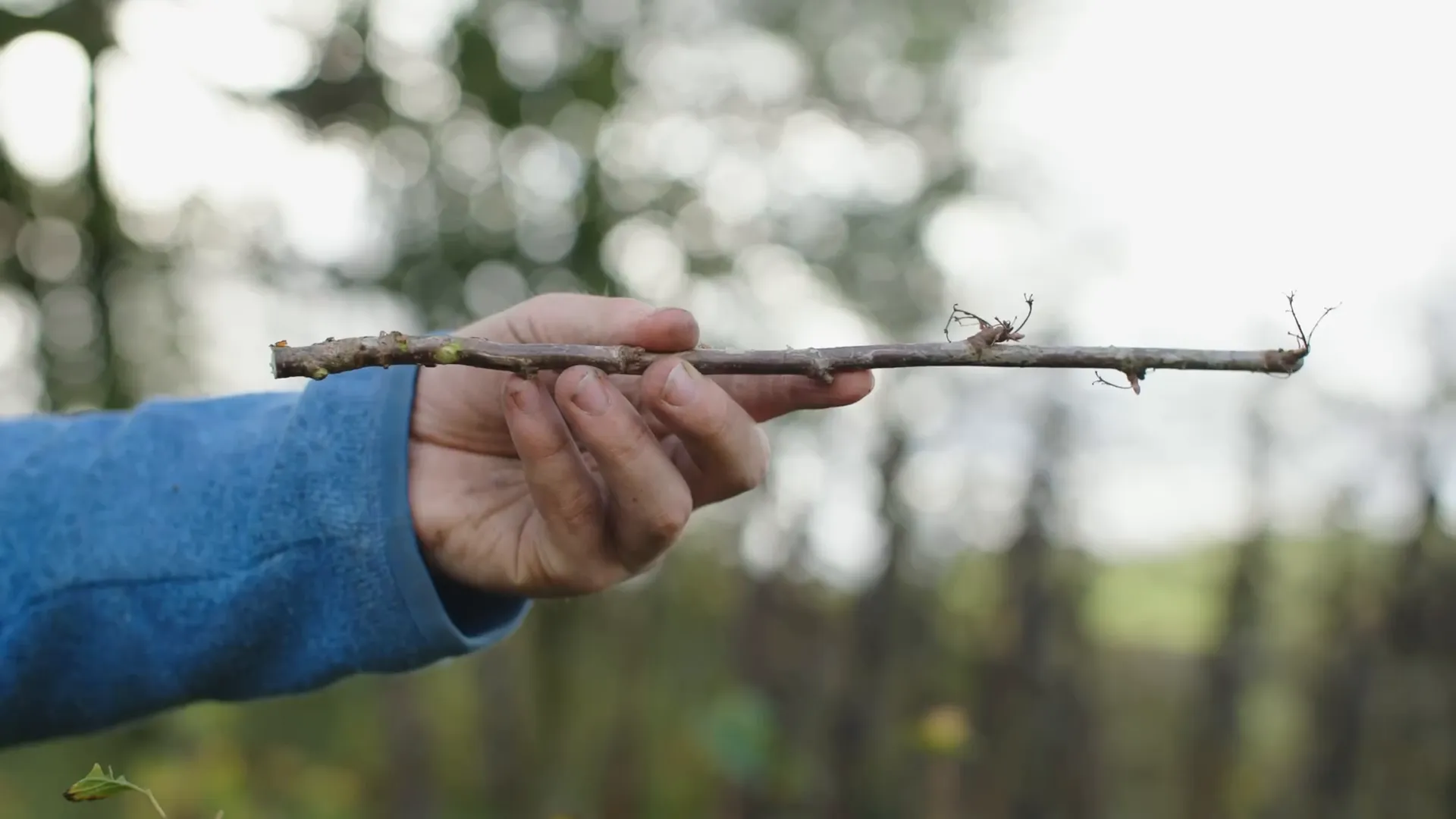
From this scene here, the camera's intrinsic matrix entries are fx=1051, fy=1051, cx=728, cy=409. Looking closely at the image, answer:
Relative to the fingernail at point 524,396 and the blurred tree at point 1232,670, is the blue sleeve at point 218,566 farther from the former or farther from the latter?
the blurred tree at point 1232,670

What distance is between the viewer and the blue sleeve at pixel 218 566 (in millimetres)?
1358

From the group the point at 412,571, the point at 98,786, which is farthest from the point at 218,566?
the point at 98,786

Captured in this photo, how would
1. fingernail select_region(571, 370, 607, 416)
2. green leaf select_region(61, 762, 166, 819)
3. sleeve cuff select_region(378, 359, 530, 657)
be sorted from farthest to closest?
1. sleeve cuff select_region(378, 359, 530, 657)
2. fingernail select_region(571, 370, 607, 416)
3. green leaf select_region(61, 762, 166, 819)

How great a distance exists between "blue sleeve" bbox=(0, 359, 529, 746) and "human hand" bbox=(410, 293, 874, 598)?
66 millimetres

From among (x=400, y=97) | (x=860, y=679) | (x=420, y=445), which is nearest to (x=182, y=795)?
(x=860, y=679)

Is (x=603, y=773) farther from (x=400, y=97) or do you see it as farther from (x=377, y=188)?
(x=400, y=97)

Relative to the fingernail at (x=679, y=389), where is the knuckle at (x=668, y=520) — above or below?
below

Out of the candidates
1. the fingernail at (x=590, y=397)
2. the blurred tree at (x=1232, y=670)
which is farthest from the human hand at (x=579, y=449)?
the blurred tree at (x=1232, y=670)

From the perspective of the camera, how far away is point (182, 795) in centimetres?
368

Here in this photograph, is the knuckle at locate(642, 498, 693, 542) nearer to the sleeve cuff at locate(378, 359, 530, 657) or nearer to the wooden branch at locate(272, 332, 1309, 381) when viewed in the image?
the wooden branch at locate(272, 332, 1309, 381)

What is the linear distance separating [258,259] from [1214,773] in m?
6.06

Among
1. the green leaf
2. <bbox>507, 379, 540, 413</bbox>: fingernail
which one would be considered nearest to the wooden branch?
<bbox>507, 379, 540, 413</bbox>: fingernail

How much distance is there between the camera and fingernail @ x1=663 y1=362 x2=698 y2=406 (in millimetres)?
1223

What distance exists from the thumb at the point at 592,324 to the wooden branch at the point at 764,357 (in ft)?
0.07
